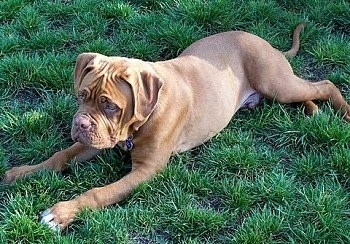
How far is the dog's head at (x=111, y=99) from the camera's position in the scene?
416cm

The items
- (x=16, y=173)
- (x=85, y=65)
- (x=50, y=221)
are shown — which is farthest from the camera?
(x=16, y=173)

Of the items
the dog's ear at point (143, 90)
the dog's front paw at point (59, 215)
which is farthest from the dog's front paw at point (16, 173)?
the dog's ear at point (143, 90)

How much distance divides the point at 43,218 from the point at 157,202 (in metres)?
0.72

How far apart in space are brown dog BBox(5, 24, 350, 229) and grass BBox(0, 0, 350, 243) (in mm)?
98

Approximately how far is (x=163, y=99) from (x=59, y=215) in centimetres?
103

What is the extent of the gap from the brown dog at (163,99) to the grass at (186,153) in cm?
10

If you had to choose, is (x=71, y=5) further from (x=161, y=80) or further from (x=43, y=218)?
(x=43, y=218)

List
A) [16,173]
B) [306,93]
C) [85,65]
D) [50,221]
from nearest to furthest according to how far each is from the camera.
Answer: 1. [50,221]
2. [85,65]
3. [16,173]
4. [306,93]

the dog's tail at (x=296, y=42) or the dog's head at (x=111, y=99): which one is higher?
the dog's head at (x=111, y=99)

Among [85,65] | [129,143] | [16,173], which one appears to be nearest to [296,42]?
[129,143]

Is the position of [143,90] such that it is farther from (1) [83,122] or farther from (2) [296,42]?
(2) [296,42]

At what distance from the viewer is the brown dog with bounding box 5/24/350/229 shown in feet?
13.7

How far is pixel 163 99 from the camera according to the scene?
455cm

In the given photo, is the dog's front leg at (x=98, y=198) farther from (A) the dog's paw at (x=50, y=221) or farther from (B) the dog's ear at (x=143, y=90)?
(B) the dog's ear at (x=143, y=90)
